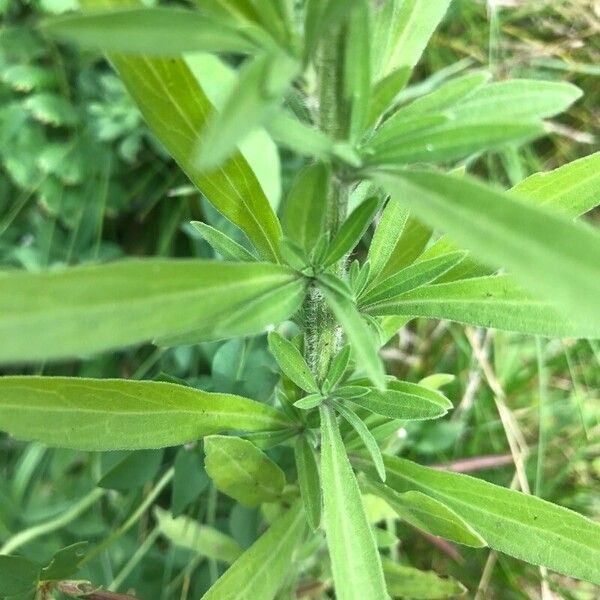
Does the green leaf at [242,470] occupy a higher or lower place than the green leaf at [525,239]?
lower

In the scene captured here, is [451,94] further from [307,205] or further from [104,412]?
[104,412]

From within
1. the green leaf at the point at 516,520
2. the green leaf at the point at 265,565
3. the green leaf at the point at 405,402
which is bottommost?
the green leaf at the point at 265,565

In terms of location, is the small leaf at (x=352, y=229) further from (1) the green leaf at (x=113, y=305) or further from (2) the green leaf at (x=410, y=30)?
(2) the green leaf at (x=410, y=30)

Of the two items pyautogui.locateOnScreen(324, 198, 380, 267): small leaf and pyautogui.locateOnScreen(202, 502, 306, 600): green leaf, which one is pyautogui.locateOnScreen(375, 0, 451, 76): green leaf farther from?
pyautogui.locateOnScreen(202, 502, 306, 600): green leaf

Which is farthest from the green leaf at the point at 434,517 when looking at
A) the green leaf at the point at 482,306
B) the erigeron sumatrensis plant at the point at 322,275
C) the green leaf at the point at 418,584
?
the green leaf at the point at 418,584

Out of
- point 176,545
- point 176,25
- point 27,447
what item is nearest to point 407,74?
point 176,25

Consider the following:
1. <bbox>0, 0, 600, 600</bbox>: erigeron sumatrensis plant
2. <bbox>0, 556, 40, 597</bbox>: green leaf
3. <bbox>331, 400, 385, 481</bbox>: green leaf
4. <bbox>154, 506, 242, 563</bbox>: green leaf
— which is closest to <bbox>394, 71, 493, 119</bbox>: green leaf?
<bbox>0, 0, 600, 600</bbox>: erigeron sumatrensis plant
